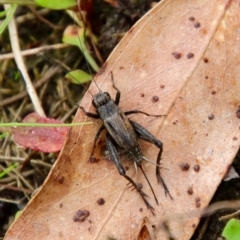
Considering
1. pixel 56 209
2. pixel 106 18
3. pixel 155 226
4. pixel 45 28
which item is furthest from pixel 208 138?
pixel 45 28

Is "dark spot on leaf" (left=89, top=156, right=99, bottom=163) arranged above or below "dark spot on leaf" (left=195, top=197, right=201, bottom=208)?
above

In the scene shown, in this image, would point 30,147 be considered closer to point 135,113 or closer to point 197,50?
point 135,113

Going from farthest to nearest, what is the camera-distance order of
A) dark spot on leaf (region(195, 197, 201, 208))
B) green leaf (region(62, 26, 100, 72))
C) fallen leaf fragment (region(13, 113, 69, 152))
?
1. green leaf (region(62, 26, 100, 72))
2. fallen leaf fragment (region(13, 113, 69, 152))
3. dark spot on leaf (region(195, 197, 201, 208))

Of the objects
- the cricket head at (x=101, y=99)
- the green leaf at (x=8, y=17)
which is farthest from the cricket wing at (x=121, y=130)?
the green leaf at (x=8, y=17)

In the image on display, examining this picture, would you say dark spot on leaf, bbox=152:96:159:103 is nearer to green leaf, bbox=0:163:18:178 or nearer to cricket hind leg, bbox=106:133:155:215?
cricket hind leg, bbox=106:133:155:215

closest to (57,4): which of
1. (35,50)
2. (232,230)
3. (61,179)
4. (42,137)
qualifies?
(35,50)

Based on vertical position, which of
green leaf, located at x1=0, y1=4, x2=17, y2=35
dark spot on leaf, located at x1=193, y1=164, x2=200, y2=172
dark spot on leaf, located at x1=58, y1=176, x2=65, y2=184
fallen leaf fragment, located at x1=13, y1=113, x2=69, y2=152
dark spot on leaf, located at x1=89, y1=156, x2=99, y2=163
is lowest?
dark spot on leaf, located at x1=193, y1=164, x2=200, y2=172

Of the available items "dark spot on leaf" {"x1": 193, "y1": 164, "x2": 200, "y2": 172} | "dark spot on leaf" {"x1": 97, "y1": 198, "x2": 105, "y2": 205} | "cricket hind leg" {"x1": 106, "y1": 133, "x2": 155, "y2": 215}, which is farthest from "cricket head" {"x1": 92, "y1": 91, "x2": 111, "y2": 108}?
"dark spot on leaf" {"x1": 193, "y1": 164, "x2": 200, "y2": 172}
